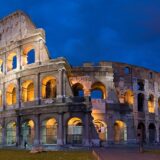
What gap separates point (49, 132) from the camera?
1436 inches

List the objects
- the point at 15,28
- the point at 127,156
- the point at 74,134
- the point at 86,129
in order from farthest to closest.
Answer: the point at 15,28 → the point at 74,134 → the point at 86,129 → the point at 127,156

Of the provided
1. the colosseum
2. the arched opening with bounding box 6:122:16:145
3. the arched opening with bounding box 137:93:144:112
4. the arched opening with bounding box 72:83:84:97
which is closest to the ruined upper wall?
the colosseum

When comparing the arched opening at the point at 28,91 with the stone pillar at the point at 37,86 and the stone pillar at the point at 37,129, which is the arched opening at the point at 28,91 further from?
the stone pillar at the point at 37,129

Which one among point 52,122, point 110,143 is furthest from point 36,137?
point 110,143

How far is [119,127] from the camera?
41.3 meters

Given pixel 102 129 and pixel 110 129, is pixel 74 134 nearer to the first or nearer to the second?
pixel 102 129

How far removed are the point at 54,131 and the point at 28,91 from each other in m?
6.41

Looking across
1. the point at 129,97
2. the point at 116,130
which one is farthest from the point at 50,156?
the point at 129,97

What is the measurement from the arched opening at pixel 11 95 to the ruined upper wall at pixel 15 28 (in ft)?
17.0

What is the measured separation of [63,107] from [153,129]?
16121 mm

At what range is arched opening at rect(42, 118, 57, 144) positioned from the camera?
36.1 m

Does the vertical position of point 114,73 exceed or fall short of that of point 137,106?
it exceeds it

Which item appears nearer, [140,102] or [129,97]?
[129,97]

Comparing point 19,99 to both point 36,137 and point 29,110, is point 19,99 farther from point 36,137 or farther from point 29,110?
point 36,137
